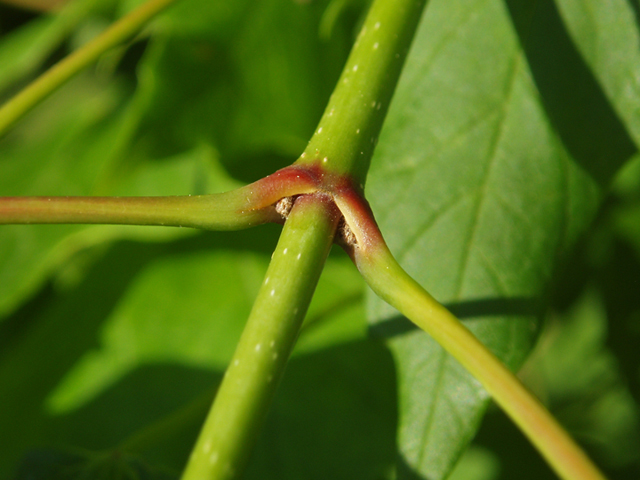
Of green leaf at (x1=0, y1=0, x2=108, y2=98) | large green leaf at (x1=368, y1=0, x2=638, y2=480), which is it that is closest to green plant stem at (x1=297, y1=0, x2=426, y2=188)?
large green leaf at (x1=368, y1=0, x2=638, y2=480)

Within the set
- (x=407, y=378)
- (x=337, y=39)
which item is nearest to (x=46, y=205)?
(x=407, y=378)

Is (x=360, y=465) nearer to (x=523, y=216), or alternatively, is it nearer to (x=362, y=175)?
(x=523, y=216)

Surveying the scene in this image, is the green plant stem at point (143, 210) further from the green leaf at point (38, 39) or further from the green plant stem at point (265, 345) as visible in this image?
the green leaf at point (38, 39)

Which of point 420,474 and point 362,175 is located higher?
point 362,175

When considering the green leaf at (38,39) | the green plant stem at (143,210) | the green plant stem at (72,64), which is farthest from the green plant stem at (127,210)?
the green leaf at (38,39)

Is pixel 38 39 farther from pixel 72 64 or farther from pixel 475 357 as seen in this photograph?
pixel 475 357
